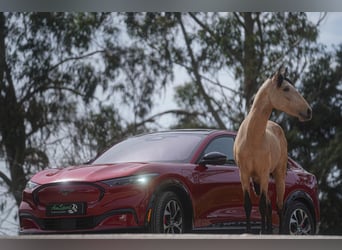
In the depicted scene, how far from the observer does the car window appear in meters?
6.60

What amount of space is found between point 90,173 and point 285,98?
169 centimetres

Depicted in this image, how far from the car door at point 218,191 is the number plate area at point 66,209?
36.3 inches

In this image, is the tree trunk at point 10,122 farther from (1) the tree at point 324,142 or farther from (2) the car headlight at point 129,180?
(2) the car headlight at point 129,180

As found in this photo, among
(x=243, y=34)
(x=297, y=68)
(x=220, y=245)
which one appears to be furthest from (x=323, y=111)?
(x=220, y=245)

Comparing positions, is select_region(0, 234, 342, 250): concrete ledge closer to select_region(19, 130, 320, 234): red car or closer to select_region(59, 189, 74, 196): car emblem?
select_region(19, 130, 320, 234): red car

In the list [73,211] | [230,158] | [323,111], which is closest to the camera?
[73,211]

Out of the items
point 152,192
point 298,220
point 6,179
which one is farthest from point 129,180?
point 6,179

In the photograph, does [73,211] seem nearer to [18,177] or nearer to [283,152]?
[283,152]

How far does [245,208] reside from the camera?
6492 mm

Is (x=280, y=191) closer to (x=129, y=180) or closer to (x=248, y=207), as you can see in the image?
(x=248, y=207)

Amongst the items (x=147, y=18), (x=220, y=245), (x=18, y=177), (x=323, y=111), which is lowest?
(x=220, y=245)

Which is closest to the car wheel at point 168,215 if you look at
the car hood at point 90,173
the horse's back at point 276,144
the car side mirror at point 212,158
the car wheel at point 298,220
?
the car hood at point 90,173

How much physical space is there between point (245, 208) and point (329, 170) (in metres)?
3.70

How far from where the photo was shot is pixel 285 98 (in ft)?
20.7
